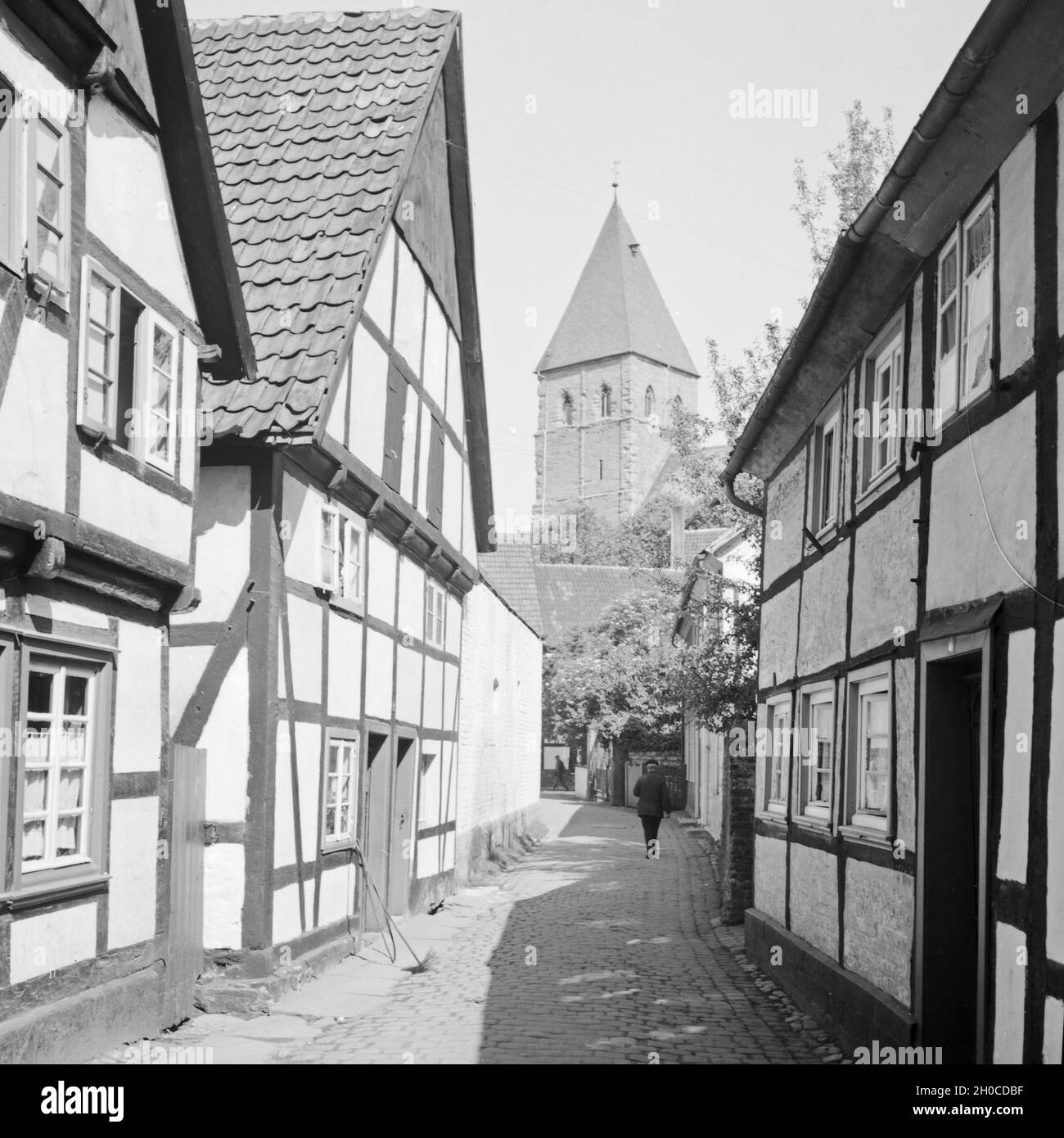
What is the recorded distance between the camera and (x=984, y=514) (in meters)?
6.98

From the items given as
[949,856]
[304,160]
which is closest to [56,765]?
[949,856]

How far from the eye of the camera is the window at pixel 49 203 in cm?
731

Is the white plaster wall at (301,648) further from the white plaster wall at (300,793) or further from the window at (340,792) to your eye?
the window at (340,792)

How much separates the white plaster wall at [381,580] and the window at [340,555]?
281 mm

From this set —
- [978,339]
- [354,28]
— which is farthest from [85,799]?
[354,28]

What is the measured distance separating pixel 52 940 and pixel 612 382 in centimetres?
9186

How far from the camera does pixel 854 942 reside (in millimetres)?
9516

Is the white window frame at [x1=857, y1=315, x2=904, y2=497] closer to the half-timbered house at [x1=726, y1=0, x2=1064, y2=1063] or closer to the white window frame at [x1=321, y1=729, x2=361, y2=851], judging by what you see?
the half-timbered house at [x1=726, y1=0, x2=1064, y2=1063]

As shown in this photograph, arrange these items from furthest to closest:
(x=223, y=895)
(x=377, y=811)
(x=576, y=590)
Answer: (x=576, y=590) → (x=377, y=811) → (x=223, y=895)

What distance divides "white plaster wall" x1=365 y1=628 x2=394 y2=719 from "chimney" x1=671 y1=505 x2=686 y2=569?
52.7m

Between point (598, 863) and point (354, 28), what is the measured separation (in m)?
13.3

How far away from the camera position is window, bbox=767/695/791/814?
41.7ft

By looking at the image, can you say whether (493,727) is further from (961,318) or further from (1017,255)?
(1017,255)

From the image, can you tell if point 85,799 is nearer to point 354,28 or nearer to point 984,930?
point 984,930
